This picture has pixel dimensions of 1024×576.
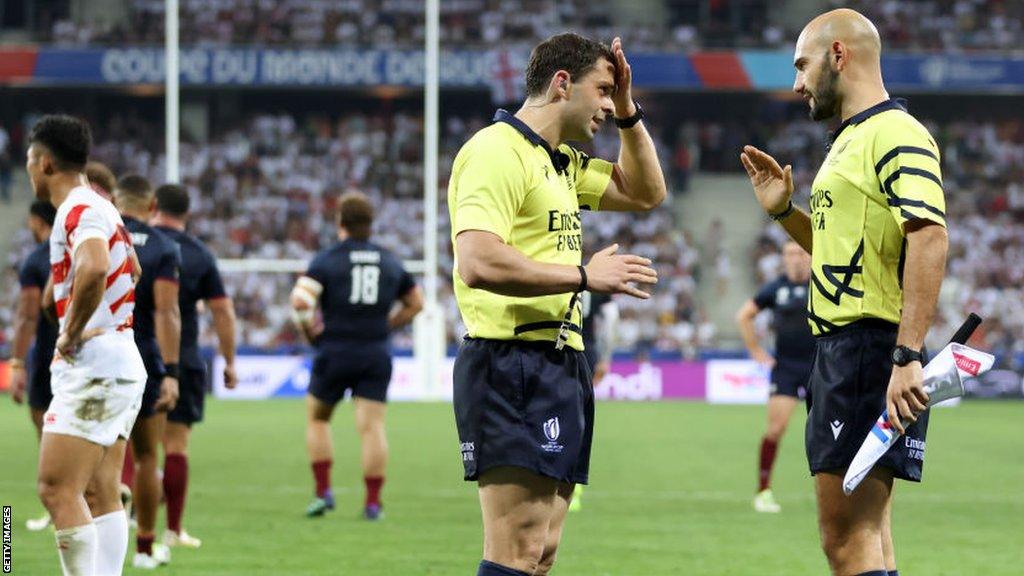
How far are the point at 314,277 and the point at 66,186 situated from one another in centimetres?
529

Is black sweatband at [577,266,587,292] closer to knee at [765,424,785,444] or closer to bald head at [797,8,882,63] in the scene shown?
bald head at [797,8,882,63]

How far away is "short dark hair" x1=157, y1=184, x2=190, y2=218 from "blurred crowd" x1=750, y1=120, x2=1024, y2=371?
2276 cm

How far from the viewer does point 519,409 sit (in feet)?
18.0

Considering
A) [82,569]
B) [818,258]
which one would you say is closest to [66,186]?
[82,569]

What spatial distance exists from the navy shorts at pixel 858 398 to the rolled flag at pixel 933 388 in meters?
0.14

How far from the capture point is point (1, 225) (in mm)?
37062

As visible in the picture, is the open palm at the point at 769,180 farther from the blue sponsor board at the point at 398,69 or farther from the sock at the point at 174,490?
the blue sponsor board at the point at 398,69

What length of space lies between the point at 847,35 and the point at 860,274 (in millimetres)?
870

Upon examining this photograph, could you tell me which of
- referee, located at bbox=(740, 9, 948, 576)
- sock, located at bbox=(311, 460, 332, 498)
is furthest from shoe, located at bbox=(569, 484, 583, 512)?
referee, located at bbox=(740, 9, 948, 576)

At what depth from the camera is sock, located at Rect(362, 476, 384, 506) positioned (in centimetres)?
1183

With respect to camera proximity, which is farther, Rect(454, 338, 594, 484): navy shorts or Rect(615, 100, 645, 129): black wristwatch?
Rect(615, 100, 645, 129): black wristwatch

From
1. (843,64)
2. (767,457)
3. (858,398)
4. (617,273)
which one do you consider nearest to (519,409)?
(617,273)

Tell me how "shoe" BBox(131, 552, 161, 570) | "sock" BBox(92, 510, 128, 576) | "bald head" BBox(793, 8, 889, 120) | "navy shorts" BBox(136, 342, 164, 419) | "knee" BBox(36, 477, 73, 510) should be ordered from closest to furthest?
1. "bald head" BBox(793, 8, 889, 120)
2. "knee" BBox(36, 477, 73, 510)
3. "sock" BBox(92, 510, 128, 576)
4. "navy shorts" BBox(136, 342, 164, 419)
5. "shoe" BBox(131, 552, 161, 570)

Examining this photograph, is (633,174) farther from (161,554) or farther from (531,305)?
(161,554)
